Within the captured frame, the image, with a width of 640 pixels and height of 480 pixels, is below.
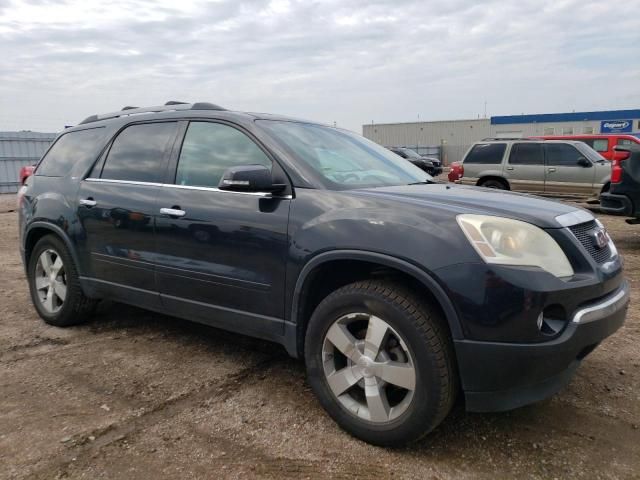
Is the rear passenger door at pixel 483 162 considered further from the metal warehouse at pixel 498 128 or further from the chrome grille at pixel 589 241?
the metal warehouse at pixel 498 128

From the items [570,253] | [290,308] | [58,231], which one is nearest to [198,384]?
[290,308]

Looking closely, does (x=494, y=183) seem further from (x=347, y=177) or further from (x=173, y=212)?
(x=173, y=212)

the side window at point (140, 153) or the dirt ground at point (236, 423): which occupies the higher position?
the side window at point (140, 153)

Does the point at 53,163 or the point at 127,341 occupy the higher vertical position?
the point at 53,163

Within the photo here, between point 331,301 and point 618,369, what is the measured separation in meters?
2.21

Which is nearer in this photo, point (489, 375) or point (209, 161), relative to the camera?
point (489, 375)

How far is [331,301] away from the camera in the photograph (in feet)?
9.05

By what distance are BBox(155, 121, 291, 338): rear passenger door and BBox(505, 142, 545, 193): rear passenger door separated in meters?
10.5

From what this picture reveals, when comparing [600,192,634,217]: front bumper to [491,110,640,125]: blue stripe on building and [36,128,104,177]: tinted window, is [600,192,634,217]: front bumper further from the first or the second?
[491,110,640,125]: blue stripe on building

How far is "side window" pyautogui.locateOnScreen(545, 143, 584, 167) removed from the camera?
12.2 meters

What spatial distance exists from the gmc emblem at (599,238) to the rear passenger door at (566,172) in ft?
33.3

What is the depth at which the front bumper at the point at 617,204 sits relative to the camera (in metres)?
7.57

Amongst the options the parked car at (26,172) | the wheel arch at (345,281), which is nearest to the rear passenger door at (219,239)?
the wheel arch at (345,281)

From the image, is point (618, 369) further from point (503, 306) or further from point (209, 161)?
point (209, 161)
